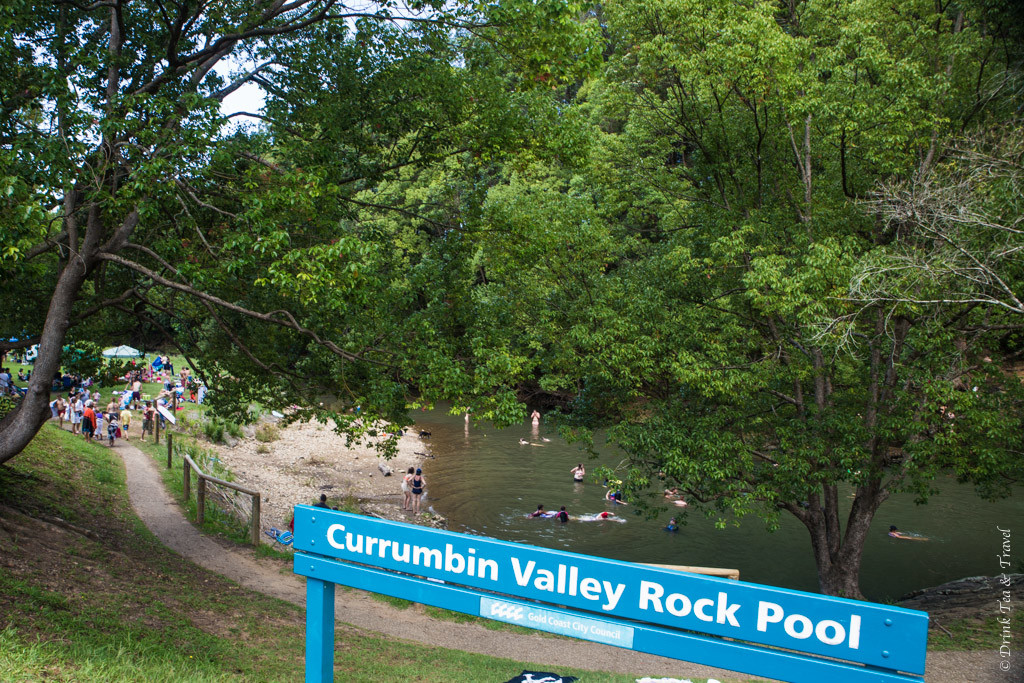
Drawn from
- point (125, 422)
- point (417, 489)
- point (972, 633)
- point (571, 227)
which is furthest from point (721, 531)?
point (125, 422)

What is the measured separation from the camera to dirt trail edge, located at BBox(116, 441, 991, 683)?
9391mm

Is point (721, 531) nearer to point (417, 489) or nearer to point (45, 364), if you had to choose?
point (417, 489)

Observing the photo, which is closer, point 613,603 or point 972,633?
point 613,603

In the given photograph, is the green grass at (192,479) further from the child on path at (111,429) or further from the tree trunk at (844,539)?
the tree trunk at (844,539)

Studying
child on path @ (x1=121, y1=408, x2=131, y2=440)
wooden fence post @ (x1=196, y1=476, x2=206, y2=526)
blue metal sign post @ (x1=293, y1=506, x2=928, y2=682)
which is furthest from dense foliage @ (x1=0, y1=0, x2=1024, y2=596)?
child on path @ (x1=121, y1=408, x2=131, y2=440)

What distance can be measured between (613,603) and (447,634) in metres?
7.57

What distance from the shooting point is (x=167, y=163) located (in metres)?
8.12

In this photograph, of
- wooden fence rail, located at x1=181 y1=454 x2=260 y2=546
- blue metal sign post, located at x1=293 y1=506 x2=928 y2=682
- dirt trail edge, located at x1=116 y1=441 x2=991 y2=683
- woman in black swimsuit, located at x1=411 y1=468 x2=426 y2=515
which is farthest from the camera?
woman in black swimsuit, located at x1=411 y1=468 x2=426 y2=515

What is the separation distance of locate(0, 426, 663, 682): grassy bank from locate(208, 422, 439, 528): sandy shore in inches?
251

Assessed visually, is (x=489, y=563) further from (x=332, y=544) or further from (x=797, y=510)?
(x=797, y=510)

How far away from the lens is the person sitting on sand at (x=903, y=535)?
20.0m

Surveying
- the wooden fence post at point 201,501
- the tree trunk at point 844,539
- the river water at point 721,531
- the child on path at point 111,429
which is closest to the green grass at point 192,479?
the wooden fence post at point 201,501

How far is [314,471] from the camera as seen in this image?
86.9 ft

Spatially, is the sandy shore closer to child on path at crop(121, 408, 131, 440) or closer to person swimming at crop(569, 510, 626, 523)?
child on path at crop(121, 408, 131, 440)
